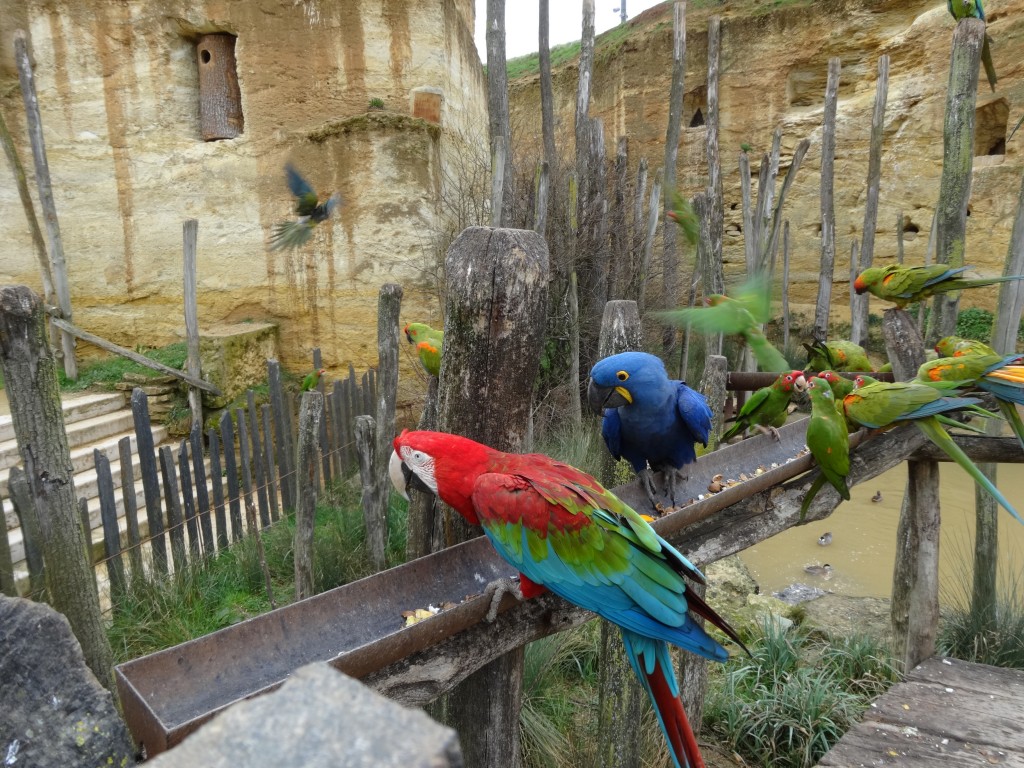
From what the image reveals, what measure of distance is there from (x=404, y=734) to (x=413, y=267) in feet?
24.5

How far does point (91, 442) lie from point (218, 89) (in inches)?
177

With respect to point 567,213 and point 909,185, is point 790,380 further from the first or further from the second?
point 909,185

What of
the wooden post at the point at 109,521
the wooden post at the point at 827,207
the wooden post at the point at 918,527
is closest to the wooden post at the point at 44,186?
the wooden post at the point at 109,521

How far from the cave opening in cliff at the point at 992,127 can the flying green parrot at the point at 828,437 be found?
11491 mm

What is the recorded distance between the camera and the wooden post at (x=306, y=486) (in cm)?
305

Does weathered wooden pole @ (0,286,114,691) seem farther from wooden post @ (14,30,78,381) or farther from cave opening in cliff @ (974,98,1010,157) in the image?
cave opening in cliff @ (974,98,1010,157)

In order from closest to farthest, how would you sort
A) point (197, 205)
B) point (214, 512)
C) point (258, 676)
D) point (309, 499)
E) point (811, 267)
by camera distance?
point (258, 676) < point (309, 499) < point (214, 512) < point (197, 205) < point (811, 267)

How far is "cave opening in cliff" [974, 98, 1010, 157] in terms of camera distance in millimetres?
10703

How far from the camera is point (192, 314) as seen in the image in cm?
602

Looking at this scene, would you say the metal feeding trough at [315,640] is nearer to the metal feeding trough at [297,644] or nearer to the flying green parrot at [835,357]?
the metal feeding trough at [297,644]

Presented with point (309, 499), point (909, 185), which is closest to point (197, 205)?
point (309, 499)

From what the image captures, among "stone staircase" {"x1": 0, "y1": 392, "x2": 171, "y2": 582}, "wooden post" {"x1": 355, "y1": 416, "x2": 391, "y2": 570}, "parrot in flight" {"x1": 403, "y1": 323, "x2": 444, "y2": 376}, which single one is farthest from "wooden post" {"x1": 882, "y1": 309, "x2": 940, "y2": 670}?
"stone staircase" {"x1": 0, "y1": 392, "x2": 171, "y2": 582}

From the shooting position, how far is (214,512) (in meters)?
4.57

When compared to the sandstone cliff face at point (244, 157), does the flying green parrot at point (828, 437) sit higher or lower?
lower
